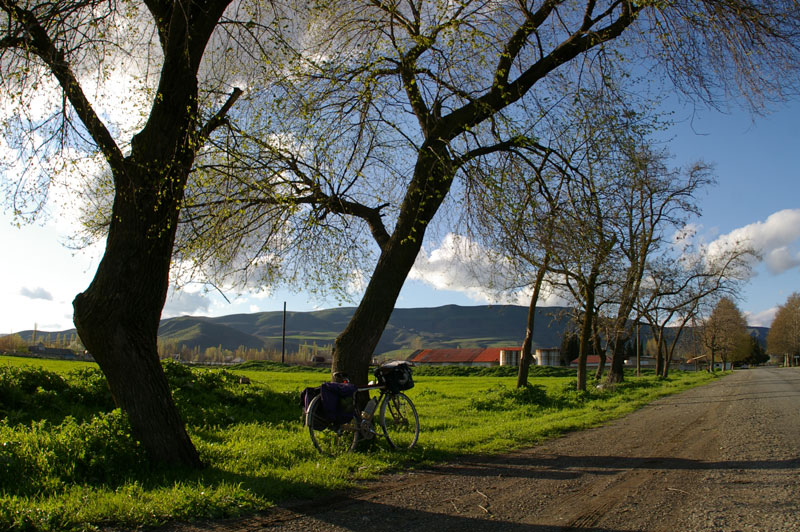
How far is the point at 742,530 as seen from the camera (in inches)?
179

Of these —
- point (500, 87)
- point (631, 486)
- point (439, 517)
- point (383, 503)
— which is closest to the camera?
point (439, 517)

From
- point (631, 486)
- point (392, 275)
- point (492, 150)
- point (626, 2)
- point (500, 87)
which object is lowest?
point (631, 486)

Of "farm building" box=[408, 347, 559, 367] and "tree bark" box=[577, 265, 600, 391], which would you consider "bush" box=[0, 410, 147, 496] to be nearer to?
"tree bark" box=[577, 265, 600, 391]

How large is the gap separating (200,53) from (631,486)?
289 inches

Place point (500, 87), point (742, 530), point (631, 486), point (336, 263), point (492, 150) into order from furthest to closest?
1. point (336, 263)
2. point (492, 150)
3. point (500, 87)
4. point (631, 486)
5. point (742, 530)

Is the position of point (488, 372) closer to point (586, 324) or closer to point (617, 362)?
point (617, 362)

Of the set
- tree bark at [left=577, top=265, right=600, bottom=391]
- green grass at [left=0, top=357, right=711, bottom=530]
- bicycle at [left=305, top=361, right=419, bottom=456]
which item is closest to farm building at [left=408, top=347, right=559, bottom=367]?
tree bark at [left=577, top=265, right=600, bottom=391]

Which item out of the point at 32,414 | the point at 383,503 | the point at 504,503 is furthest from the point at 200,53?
the point at 32,414

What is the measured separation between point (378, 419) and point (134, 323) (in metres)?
3.90

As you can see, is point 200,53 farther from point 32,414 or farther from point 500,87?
point 32,414

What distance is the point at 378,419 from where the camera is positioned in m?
8.60

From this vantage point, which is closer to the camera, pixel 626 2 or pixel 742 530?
pixel 742 530

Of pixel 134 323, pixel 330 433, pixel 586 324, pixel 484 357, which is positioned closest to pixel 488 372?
pixel 586 324

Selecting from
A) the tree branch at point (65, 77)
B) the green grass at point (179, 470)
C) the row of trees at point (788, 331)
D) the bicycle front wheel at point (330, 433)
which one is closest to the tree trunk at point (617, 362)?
the green grass at point (179, 470)
